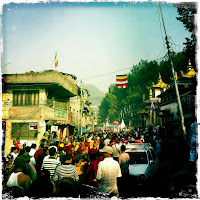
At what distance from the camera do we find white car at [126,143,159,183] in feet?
32.3

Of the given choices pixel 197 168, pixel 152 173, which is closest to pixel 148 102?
pixel 152 173

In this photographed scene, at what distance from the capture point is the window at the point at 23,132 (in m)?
24.4

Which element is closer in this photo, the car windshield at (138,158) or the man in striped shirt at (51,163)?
the man in striped shirt at (51,163)

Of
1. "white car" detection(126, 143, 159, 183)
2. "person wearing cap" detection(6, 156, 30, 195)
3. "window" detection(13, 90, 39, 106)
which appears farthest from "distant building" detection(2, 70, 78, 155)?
"person wearing cap" detection(6, 156, 30, 195)

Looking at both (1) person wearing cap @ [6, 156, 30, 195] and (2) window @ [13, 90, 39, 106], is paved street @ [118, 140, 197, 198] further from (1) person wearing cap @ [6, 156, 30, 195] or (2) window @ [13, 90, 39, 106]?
(2) window @ [13, 90, 39, 106]

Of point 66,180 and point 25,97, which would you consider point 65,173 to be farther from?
point 25,97

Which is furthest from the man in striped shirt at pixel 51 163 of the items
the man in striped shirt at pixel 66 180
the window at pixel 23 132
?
the window at pixel 23 132

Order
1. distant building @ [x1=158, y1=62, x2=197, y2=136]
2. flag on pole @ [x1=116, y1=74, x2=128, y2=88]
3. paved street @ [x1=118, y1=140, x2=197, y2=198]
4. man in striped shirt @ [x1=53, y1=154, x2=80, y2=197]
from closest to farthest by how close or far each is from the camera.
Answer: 1. man in striped shirt @ [x1=53, y1=154, x2=80, y2=197]
2. paved street @ [x1=118, y1=140, x2=197, y2=198]
3. distant building @ [x1=158, y1=62, x2=197, y2=136]
4. flag on pole @ [x1=116, y1=74, x2=128, y2=88]

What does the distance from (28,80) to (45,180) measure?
778 inches

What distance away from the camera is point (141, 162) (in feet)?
35.4

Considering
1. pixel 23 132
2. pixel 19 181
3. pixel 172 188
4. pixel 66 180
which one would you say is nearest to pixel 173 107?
pixel 23 132

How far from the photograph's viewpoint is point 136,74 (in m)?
75.9

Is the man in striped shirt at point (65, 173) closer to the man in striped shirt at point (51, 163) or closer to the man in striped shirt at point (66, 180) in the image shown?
the man in striped shirt at point (66, 180)

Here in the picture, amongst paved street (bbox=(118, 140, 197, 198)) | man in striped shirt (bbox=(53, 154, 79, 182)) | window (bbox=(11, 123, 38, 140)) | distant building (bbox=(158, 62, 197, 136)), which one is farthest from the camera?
distant building (bbox=(158, 62, 197, 136))
